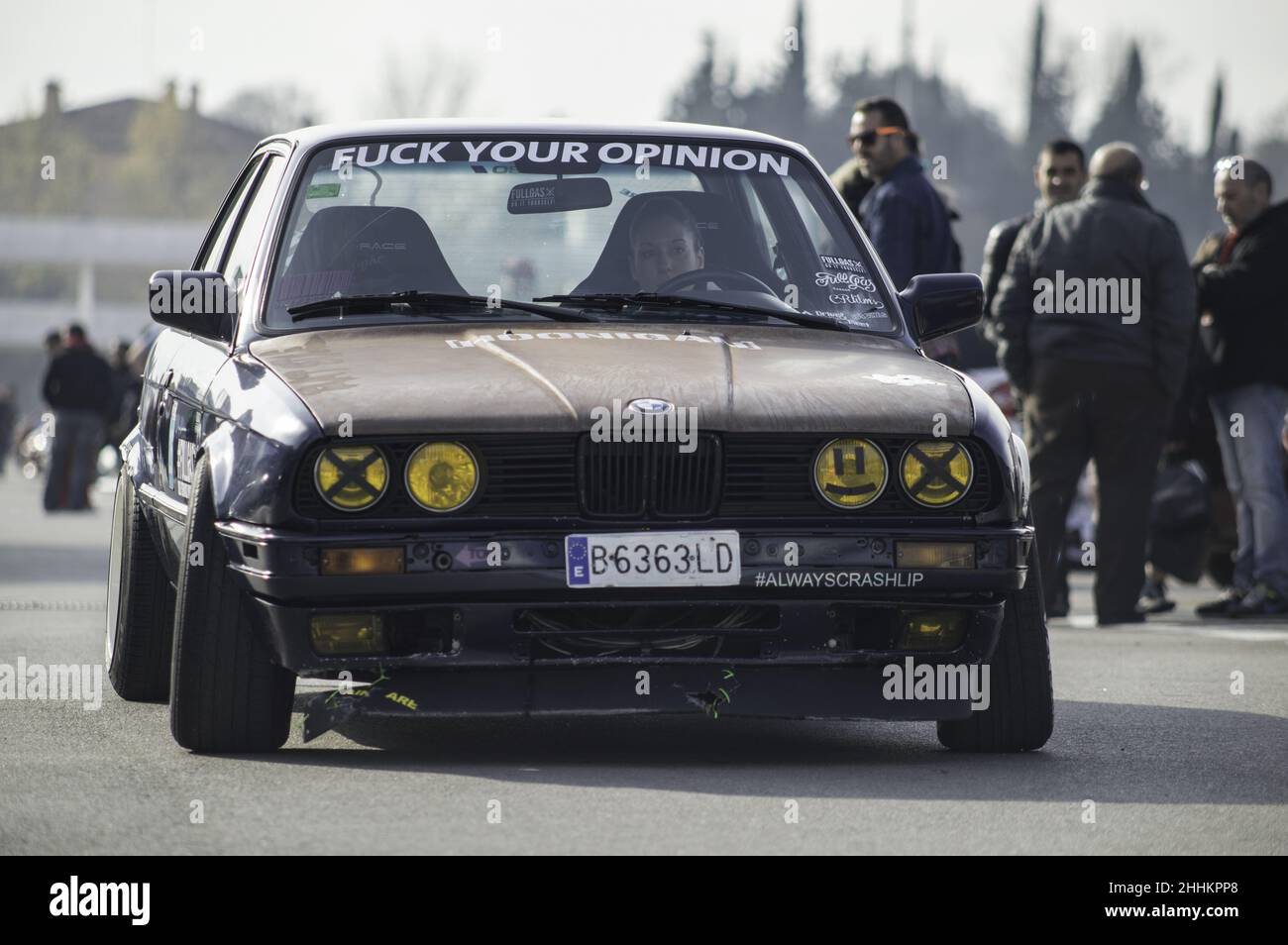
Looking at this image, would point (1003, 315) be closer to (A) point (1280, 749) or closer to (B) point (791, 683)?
(A) point (1280, 749)

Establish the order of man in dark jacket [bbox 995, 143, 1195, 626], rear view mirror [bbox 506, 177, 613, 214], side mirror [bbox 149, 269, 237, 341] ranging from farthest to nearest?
man in dark jacket [bbox 995, 143, 1195, 626]
rear view mirror [bbox 506, 177, 613, 214]
side mirror [bbox 149, 269, 237, 341]

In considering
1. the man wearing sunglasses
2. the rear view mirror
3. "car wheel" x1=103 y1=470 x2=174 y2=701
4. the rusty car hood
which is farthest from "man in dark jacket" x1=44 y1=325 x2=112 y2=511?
the rusty car hood

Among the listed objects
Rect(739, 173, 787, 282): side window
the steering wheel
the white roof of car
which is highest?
the white roof of car

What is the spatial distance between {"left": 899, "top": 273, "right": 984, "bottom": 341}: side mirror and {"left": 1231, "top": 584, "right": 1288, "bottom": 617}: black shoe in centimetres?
492

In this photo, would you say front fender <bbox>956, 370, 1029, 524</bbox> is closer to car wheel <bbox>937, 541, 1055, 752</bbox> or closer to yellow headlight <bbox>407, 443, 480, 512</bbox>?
car wheel <bbox>937, 541, 1055, 752</bbox>

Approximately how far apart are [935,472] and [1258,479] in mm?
6194

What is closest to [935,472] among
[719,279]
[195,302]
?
[719,279]

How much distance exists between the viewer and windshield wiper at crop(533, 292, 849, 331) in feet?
21.8

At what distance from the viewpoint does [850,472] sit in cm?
582

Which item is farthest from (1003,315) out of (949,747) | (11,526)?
(11,526)

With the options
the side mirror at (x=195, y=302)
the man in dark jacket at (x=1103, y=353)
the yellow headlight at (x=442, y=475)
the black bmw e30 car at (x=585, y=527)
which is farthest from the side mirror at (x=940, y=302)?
the man in dark jacket at (x=1103, y=353)

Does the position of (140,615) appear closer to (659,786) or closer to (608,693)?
(608,693)

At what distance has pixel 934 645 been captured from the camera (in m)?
5.92
